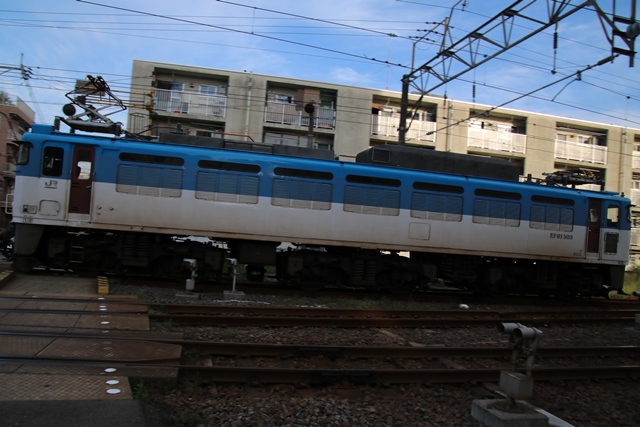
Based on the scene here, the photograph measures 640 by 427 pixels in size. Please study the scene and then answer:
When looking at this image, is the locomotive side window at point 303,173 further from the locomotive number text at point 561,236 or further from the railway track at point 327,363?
the locomotive number text at point 561,236

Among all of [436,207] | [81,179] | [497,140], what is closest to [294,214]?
[436,207]

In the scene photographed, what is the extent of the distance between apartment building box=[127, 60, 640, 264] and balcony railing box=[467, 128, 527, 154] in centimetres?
6

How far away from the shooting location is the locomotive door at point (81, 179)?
33.3ft

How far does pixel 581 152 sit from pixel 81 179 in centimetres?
2924

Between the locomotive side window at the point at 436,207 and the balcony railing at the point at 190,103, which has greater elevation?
the balcony railing at the point at 190,103

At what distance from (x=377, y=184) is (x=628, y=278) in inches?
692

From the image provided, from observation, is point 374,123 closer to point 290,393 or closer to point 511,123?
point 511,123

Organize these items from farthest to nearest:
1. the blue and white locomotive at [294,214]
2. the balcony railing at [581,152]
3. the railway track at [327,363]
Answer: the balcony railing at [581,152]
the blue and white locomotive at [294,214]
the railway track at [327,363]

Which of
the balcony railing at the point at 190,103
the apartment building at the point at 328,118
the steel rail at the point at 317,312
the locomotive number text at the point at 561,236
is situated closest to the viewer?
the steel rail at the point at 317,312

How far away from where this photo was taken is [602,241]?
520 inches

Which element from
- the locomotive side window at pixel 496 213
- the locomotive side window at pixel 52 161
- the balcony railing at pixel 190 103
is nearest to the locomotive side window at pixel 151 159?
the locomotive side window at pixel 52 161

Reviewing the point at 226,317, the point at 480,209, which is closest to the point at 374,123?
the point at 480,209

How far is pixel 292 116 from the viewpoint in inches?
960

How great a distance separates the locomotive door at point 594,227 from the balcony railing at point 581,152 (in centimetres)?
1692
